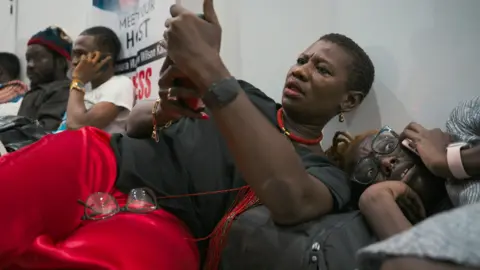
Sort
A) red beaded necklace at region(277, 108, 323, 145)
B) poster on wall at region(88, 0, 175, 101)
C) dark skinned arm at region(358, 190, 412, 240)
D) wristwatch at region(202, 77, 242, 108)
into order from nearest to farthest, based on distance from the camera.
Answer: wristwatch at region(202, 77, 242, 108), dark skinned arm at region(358, 190, 412, 240), red beaded necklace at region(277, 108, 323, 145), poster on wall at region(88, 0, 175, 101)

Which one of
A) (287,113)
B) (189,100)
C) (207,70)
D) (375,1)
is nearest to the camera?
(207,70)

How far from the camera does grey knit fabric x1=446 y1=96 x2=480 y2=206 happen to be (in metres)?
0.92

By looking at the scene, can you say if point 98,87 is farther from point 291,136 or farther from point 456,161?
point 456,161

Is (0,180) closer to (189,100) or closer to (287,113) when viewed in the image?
(189,100)

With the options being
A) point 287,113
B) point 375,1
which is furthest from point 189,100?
point 375,1

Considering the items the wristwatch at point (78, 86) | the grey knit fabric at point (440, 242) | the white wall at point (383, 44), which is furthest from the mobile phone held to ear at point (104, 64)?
the grey knit fabric at point (440, 242)

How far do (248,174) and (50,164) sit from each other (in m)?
0.38

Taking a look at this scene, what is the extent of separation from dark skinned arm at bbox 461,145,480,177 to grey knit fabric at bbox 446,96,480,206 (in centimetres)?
2

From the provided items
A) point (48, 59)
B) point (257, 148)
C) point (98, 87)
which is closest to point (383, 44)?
point (257, 148)

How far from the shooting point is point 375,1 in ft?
4.64

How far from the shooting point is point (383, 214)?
925 mm

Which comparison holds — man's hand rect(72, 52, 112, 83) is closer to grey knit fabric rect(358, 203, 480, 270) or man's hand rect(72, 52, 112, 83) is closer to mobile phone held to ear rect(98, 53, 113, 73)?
mobile phone held to ear rect(98, 53, 113, 73)

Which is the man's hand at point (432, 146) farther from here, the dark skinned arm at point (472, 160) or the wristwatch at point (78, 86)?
the wristwatch at point (78, 86)

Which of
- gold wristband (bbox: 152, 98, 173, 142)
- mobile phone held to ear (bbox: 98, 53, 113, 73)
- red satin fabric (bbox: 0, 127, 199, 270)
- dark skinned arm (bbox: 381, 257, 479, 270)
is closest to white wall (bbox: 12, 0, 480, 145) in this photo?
mobile phone held to ear (bbox: 98, 53, 113, 73)
